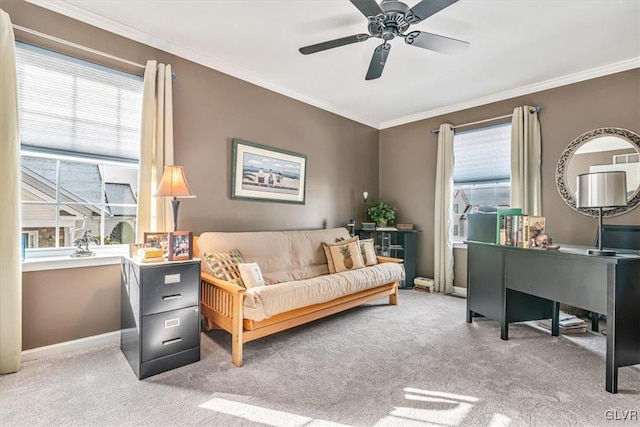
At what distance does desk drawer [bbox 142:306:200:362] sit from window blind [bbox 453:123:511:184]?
12.8ft

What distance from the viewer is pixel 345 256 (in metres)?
3.58

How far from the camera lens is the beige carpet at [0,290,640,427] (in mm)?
1671

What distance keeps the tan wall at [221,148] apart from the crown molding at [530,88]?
2.89 feet

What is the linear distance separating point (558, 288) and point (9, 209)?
3.98 meters

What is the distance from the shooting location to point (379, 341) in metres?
2.69

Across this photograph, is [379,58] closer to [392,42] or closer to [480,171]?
[392,42]

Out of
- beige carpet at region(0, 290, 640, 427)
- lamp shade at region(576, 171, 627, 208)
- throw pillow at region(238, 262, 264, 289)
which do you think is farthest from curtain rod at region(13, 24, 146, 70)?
lamp shade at region(576, 171, 627, 208)

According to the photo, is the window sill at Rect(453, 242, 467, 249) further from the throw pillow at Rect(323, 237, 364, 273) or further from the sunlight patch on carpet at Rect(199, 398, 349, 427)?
the sunlight patch on carpet at Rect(199, 398, 349, 427)

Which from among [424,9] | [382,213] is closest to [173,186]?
[424,9]

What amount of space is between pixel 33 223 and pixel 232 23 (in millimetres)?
2237

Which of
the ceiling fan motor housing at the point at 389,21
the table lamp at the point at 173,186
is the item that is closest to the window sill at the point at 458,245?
the ceiling fan motor housing at the point at 389,21

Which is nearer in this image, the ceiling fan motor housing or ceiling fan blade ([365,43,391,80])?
the ceiling fan motor housing

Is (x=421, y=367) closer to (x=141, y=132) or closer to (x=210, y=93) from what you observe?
(x=141, y=132)

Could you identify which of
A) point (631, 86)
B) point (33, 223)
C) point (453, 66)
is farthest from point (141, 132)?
point (631, 86)
